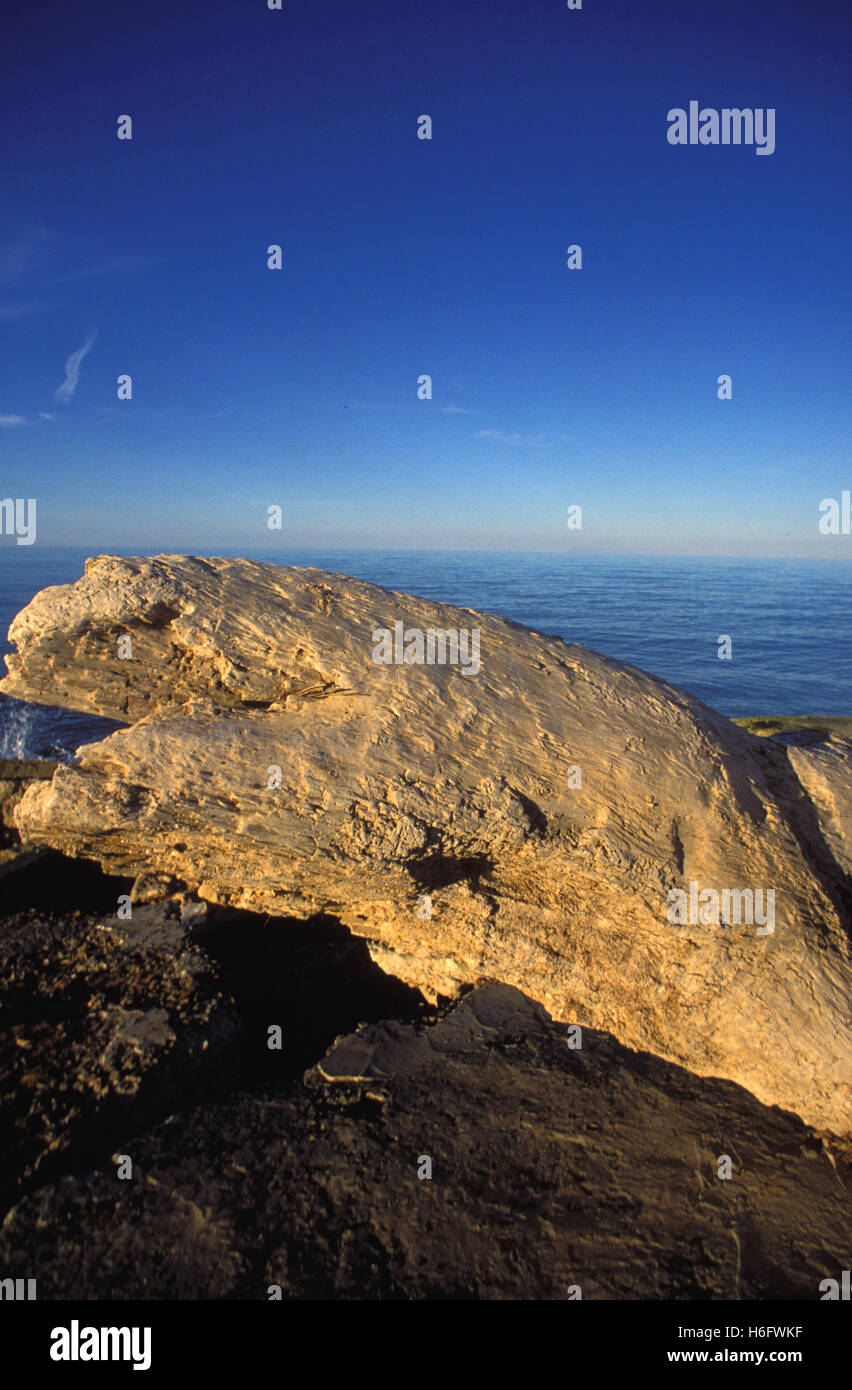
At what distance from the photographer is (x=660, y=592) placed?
56.1 meters

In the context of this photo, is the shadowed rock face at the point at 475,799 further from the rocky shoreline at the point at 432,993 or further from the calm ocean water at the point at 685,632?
the calm ocean water at the point at 685,632

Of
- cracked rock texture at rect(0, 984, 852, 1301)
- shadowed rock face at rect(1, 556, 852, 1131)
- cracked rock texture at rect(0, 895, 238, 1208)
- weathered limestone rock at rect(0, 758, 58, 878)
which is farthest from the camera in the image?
weathered limestone rock at rect(0, 758, 58, 878)

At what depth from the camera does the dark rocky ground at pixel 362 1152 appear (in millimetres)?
3121

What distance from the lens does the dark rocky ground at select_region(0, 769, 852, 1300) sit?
10.2ft

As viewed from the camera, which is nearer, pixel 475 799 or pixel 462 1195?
pixel 462 1195

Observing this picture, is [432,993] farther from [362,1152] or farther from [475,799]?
[475,799]

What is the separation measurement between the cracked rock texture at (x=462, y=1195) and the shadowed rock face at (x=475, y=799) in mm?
601

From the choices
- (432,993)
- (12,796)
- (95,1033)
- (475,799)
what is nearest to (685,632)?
(432,993)

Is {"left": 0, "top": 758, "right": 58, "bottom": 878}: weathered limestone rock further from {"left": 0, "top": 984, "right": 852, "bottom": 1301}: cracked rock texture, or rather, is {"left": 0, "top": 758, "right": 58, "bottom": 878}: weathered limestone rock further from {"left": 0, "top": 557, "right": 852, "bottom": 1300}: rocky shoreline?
{"left": 0, "top": 984, "right": 852, "bottom": 1301}: cracked rock texture

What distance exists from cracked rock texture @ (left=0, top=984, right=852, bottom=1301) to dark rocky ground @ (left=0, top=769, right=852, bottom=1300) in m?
0.01

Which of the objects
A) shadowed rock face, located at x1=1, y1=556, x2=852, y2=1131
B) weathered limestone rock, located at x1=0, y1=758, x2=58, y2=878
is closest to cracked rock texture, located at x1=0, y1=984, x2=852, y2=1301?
shadowed rock face, located at x1=1, y1=556, x2=852, y2=1131

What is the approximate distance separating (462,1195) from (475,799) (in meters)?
2.48

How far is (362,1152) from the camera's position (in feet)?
12.4
